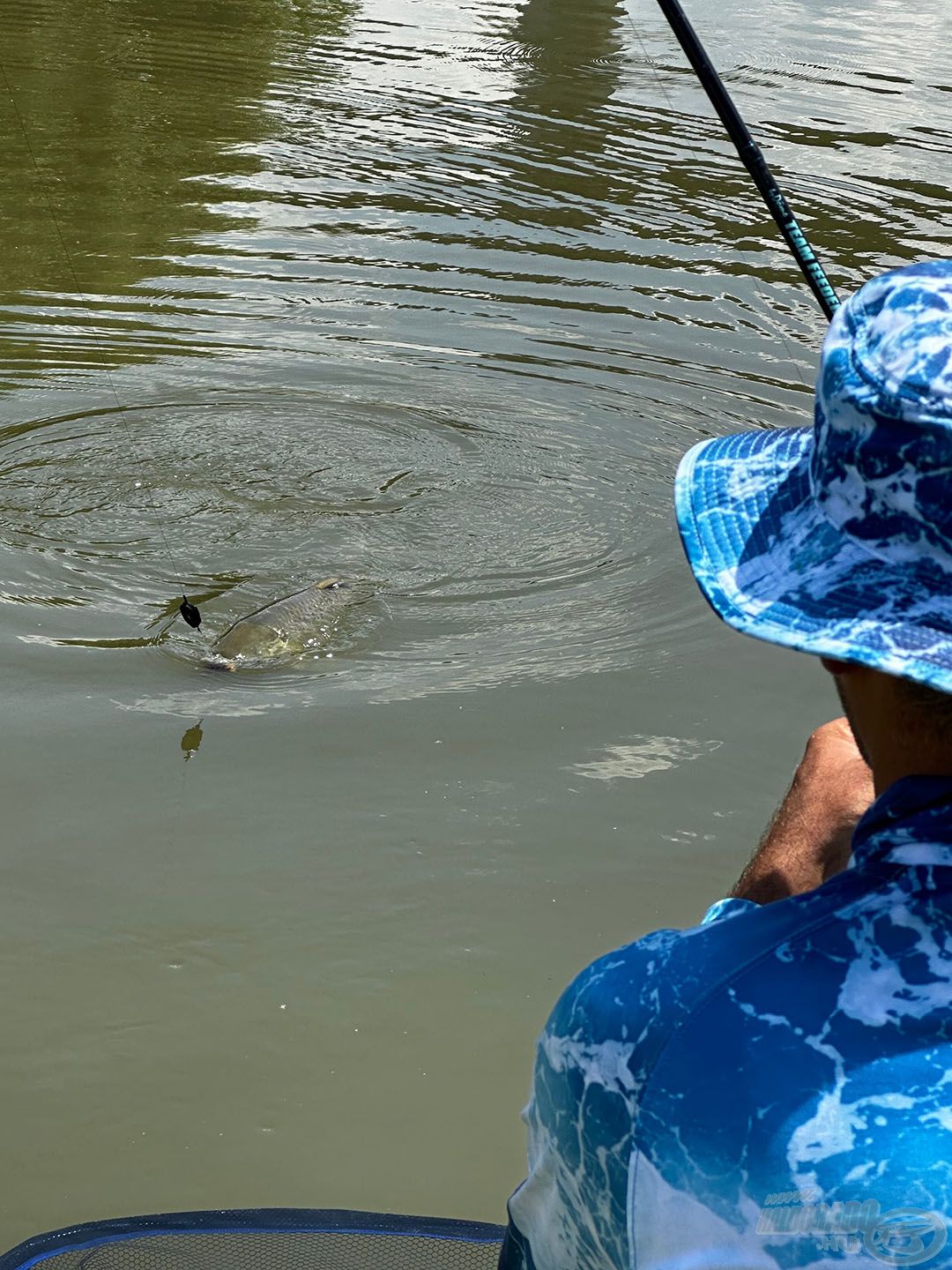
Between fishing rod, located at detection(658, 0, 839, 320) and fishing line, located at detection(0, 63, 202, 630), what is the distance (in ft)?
10.2

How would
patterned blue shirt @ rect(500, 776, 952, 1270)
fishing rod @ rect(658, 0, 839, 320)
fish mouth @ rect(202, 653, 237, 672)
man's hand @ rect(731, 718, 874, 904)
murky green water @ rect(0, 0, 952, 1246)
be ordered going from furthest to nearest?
1. fish mouth @ rect(202, 653, 237, 672)
2. murky green water @ rect(0, 0, 952, 1246)
3. fishing rod @ rect(658, 0, 839, 320)
4. man's hand @ rect(731, 718, 874, 904)
5. patterned blue shirt @ rect(500, 776, 952, 1270)

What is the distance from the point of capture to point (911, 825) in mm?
1041

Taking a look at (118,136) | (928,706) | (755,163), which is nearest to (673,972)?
(928,706)

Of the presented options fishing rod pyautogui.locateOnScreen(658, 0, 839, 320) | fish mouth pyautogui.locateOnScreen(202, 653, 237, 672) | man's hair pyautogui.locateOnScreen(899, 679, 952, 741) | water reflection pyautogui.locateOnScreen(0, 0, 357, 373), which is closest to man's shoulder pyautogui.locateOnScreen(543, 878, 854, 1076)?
man's hair pyautogui.locateOnScreen(899, 679, 952, 741)

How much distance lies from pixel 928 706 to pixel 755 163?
1.63m

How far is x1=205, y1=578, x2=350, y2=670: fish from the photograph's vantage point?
5.14m

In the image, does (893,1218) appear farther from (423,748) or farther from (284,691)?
(284,691)

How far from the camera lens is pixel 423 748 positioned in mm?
4621

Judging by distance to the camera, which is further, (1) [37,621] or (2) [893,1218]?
(1) [37,621]

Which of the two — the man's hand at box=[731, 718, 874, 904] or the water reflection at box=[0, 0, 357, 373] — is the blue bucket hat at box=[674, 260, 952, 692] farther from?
the water reflection at box=[0, 0, 357, 373]

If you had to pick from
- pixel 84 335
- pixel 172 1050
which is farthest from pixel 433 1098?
pixel 84 335

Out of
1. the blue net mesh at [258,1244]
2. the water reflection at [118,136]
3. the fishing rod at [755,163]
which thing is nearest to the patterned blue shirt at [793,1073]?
the blue net mesh at [258,1244]

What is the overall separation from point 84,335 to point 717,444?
7339 mm

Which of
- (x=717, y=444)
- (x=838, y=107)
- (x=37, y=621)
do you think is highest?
(x=717, y=444)
